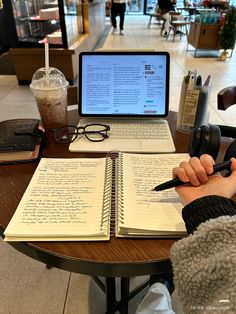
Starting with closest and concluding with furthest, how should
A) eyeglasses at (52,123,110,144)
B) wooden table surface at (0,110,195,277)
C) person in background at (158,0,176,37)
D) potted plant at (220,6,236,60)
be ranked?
wooden table surface at (0,110,195,277), eyeglasses at (52,123,110,144), potted plant at (220,6,236,60), person in background at (158,0,176,37)

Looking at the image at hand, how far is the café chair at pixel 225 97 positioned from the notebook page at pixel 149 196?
0.53 metres

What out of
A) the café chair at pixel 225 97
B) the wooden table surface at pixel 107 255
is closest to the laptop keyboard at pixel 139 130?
the café chair at pixel 225 97

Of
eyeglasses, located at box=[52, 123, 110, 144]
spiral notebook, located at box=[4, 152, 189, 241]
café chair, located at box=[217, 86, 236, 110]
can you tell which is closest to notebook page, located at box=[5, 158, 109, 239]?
spiral notebook, located at box=[4, 152, 189, 241]

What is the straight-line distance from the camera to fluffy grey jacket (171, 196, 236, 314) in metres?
0.38

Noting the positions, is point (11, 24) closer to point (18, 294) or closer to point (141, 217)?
point (18, 294)

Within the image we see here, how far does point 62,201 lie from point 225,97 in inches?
38.5

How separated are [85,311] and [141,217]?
0.88m

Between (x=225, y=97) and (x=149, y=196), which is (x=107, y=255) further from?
(x=225, y=97)

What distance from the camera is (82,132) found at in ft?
3.34

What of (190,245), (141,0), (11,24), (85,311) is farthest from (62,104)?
(141,0)

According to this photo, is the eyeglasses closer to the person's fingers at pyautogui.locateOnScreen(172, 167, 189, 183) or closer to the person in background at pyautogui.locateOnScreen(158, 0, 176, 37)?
the person's fingers at pyautogui.locateOnScreen(172, 167, 189, 183)

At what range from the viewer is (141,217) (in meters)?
0.61

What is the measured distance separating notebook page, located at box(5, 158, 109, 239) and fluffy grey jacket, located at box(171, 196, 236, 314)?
20cm

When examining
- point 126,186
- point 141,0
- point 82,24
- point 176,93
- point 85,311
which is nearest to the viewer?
point 126,186
